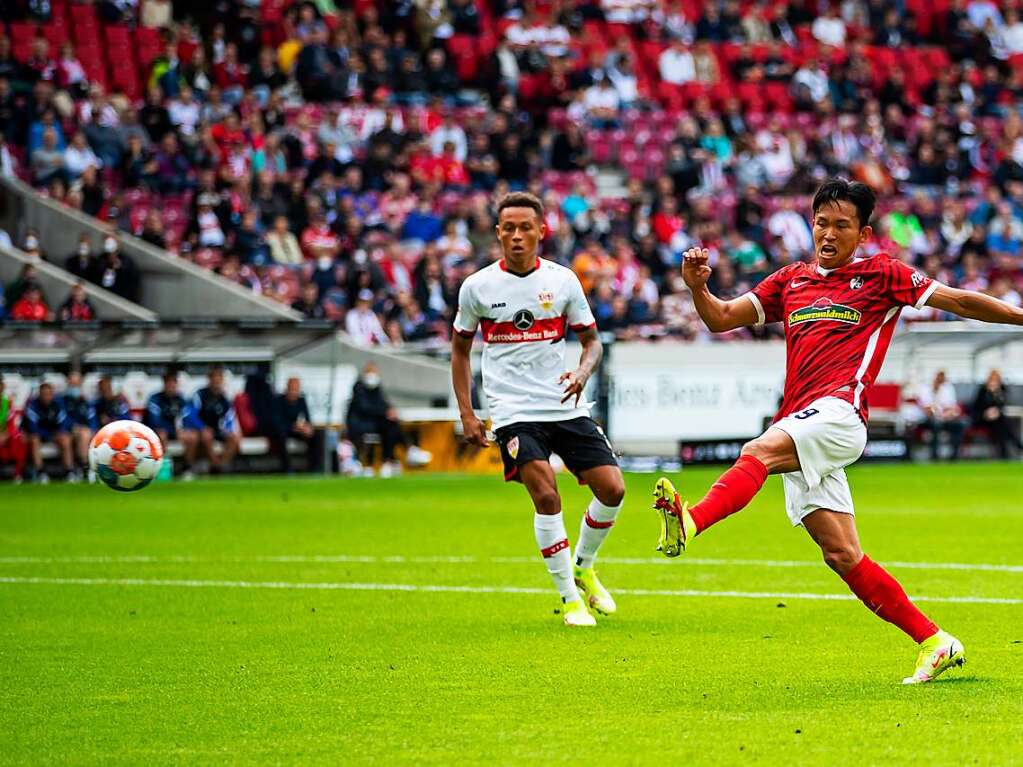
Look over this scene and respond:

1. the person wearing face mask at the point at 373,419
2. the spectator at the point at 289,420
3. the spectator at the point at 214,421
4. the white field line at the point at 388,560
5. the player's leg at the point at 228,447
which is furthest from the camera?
the person wearing face mask at the point at 373,419

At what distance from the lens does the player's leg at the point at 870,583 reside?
7.27 metres

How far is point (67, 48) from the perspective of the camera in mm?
29312

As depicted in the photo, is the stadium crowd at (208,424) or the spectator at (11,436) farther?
the stadium crowd at (208,424)

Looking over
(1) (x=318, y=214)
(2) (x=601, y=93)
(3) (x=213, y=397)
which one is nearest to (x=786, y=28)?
(2) (x=601, y=93)

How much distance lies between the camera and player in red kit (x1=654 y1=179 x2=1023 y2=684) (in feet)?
23.5

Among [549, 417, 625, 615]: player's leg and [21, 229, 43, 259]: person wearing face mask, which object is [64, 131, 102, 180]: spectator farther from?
[549, 417, 625, 615]: player's leg

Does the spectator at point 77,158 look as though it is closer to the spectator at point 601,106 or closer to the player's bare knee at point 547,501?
the spectator at point 601,106

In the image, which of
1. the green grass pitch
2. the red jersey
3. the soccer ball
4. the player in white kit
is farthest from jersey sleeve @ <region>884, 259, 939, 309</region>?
the soccer ball

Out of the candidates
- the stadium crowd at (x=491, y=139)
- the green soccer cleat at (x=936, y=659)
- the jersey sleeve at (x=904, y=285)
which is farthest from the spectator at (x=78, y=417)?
the green soccer cleat at (x=936, y=659)

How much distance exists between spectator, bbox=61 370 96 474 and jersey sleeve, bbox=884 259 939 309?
58.4 feet

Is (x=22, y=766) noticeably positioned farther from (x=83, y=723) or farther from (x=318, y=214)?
(x=318, y=214)

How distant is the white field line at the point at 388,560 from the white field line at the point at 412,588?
1.30 metres

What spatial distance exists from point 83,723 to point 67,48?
24.5 m

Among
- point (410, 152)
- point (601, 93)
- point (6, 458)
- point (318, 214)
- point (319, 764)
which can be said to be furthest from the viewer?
point (601, 93)
